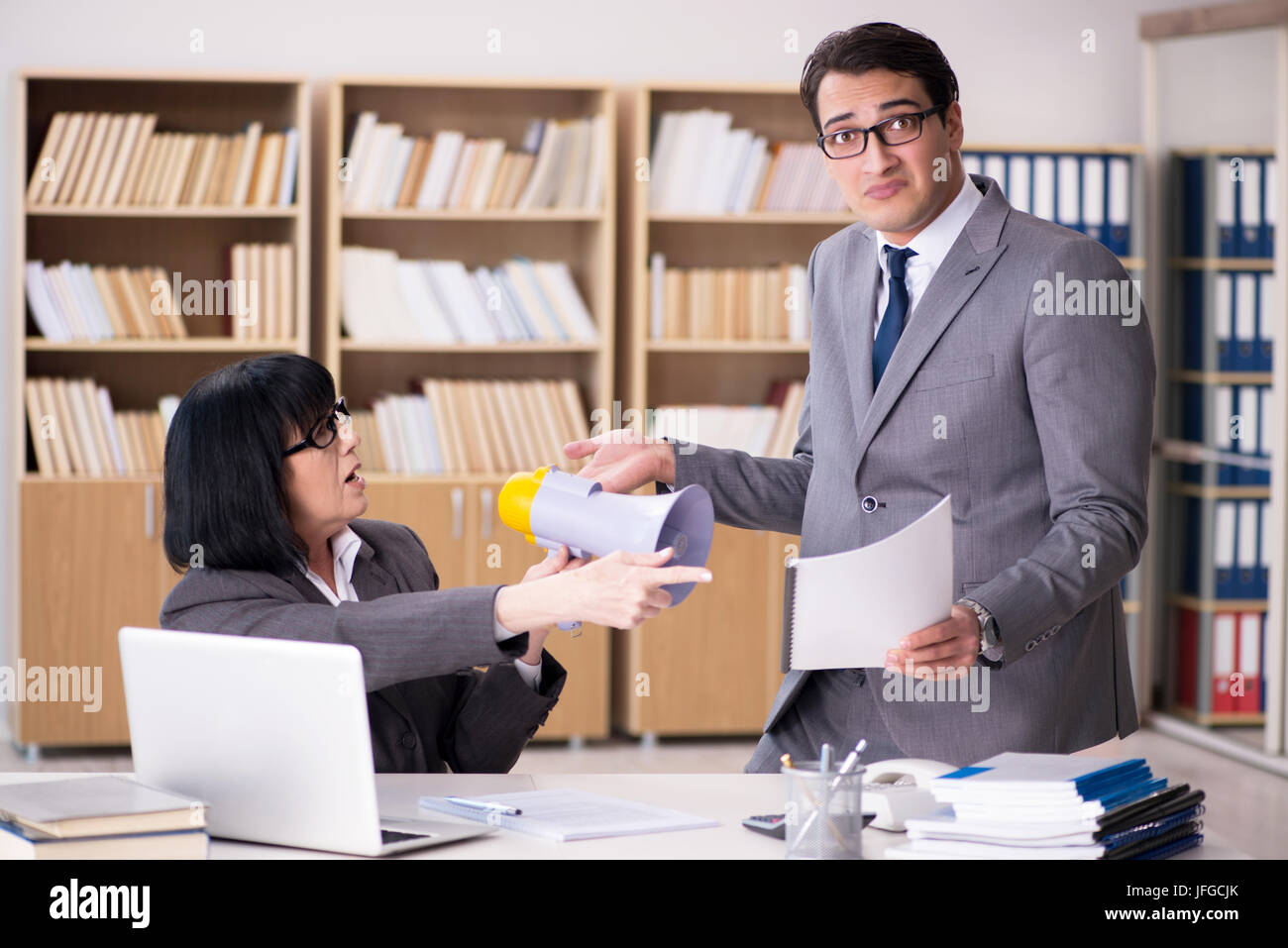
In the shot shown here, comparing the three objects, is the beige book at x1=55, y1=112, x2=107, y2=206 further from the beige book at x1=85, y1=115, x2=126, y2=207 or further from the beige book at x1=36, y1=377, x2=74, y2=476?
the beige book at x1=36, y1=377, x2=74, y2=476

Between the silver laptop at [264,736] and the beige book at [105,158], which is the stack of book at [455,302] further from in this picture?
the silver laptop at [264,736]

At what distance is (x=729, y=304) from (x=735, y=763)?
4.89 feet

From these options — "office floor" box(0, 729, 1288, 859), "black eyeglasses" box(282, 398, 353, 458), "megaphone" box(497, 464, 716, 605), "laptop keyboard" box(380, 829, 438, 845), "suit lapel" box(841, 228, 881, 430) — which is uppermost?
"suit lapel" box(841, 228, 881, 430)

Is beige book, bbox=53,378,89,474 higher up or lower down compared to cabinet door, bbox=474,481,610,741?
higher up

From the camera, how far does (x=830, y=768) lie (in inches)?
59.3

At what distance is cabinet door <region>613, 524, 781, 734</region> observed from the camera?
4730mm

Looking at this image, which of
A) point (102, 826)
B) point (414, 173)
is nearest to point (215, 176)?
point (414, 173)

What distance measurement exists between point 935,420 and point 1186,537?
3594 millimetres

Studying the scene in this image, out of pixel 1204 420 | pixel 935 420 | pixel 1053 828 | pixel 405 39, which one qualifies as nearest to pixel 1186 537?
pixel 1204 420

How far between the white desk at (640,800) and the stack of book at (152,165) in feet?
9.66

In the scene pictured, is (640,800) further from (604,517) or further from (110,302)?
(110,302)

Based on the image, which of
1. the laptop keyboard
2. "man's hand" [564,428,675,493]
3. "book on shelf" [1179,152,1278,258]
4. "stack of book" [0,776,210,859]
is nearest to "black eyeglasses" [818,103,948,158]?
"man's hand" [564,428,675,493]

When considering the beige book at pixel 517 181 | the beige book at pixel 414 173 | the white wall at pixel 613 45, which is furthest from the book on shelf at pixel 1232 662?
the beige book at pixel 414 173

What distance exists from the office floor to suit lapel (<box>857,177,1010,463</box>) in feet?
8.19
